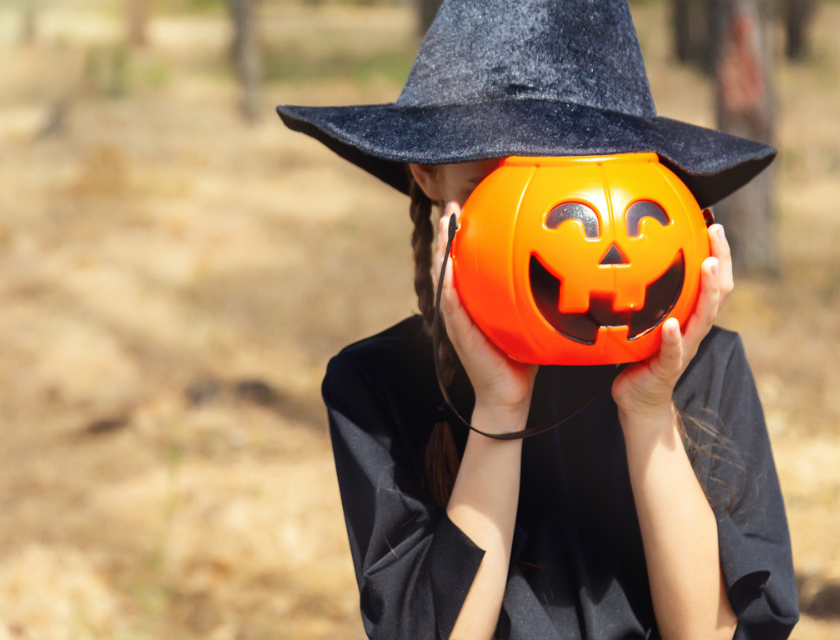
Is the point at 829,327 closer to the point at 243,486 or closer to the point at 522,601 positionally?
the point at 243,486

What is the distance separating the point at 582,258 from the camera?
5.16 feet

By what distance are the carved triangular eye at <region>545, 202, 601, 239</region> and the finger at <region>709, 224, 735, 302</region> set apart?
259 mm

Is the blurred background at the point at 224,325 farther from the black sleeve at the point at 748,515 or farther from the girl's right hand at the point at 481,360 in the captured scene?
the girl's right hand at the point at 481,360

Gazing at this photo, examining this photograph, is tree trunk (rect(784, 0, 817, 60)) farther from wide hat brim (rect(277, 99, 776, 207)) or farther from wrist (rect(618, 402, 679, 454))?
wrist (rect(618, 402, 679, 454))

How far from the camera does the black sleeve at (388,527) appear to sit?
1.80 meters

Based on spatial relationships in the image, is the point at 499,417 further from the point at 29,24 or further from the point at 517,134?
the point at 29,24

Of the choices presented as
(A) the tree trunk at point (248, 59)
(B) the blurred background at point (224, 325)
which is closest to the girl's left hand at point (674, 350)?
(B) the blurred background at point (224, 325)

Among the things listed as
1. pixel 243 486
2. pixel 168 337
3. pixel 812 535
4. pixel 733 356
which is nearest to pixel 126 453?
pixel 243 486

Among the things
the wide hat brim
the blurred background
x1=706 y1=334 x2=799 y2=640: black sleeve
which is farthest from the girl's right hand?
the blurred background

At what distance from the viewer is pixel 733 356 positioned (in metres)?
2.07

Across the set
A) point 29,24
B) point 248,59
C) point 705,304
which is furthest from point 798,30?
point 705,304

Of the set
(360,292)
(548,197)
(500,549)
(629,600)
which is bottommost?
(360,292)

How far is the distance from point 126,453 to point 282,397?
120cm

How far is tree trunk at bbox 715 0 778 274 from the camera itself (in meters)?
6.72
